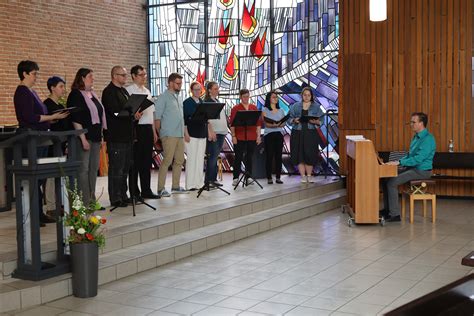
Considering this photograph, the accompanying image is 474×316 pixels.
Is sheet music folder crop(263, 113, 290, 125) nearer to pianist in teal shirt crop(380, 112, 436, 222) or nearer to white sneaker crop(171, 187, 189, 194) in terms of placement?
white sneaker crop(171, 187, 189, 194)

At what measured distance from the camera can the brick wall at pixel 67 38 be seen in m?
10.1

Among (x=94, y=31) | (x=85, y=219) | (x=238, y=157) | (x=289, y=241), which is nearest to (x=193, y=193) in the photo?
(x=238, y=157)

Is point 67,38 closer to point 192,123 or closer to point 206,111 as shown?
point 192,123

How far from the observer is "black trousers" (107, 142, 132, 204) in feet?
22.6

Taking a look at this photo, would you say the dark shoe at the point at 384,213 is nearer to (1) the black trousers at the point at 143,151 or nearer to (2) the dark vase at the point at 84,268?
(1) the black trousers at the point at 143,151

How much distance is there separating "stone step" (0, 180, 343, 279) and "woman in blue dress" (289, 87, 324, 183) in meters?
0.60

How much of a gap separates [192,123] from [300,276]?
12.1 feet

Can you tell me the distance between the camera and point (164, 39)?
13.1 meters

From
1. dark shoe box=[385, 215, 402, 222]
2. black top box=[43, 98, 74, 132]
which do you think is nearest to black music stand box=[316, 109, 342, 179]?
→ dark shoe box=[385, 215, 402, 222]

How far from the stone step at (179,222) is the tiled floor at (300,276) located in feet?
1.46

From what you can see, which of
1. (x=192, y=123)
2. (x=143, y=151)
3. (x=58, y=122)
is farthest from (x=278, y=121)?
Answer: (x=58, y=122)

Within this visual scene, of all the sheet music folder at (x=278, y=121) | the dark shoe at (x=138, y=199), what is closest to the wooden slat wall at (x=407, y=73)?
the sheet music folder at (x=278, y=121)

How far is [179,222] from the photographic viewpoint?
656 cm

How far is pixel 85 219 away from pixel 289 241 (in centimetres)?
279
